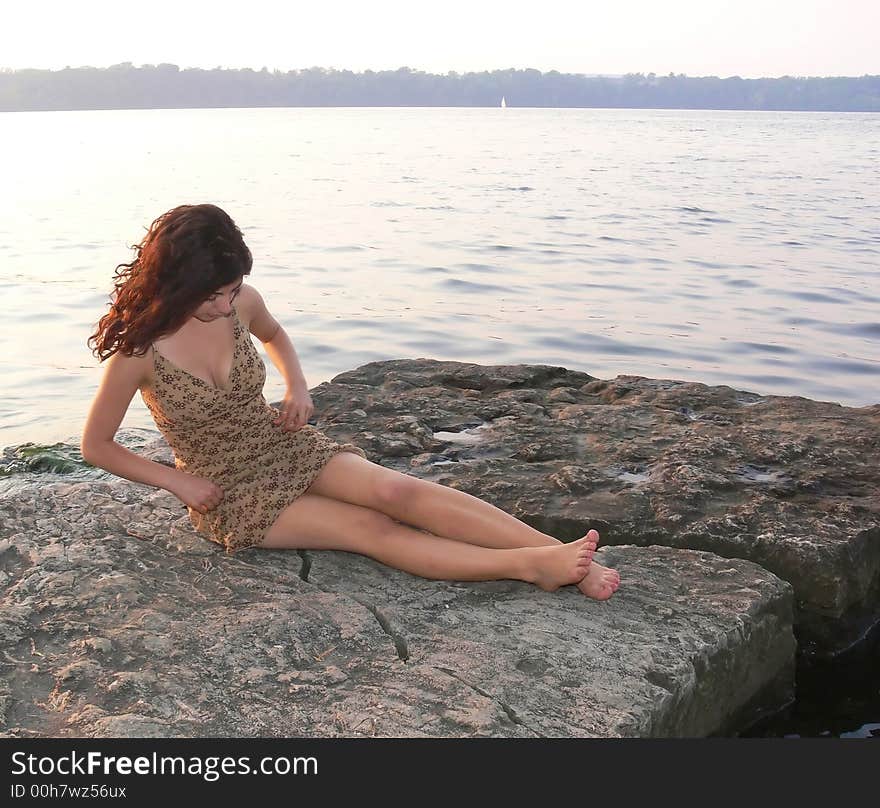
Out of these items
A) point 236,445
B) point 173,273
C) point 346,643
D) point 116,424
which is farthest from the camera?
point 236,445

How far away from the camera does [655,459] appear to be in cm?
478

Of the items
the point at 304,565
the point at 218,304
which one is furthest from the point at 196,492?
the point at 218,304

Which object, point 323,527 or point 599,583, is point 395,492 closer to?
point 323,527

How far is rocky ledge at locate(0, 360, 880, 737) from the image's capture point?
9.58 feet

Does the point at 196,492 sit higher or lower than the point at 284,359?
lower

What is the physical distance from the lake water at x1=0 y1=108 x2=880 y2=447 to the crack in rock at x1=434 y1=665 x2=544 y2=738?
4760 millimetres

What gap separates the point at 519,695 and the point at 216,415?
5.29 feet

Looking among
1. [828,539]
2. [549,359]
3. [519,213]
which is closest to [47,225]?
[519,213]

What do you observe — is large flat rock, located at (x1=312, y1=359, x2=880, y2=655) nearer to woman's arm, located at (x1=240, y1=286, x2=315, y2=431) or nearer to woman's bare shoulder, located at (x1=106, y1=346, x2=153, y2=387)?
woman's arm, located at (x1=240, y1=286, x2=315, y2=431)

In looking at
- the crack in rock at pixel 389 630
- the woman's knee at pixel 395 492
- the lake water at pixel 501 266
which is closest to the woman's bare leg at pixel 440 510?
the woman's knee at pixel 395 492

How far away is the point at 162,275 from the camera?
3.52m

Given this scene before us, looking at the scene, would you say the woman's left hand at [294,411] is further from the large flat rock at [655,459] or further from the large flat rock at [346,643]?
the large flat rock at [655,459]

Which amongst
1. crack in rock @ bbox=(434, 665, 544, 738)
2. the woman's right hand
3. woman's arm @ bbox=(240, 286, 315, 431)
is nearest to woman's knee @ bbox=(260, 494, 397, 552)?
the woman's right hand

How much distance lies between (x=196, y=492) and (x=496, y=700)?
4.56 feet
